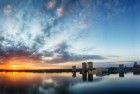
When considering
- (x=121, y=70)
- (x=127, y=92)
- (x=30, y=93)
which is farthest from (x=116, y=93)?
(x=121, y=70)

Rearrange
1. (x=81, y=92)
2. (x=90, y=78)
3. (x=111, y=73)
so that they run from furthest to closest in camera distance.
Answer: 1. (x=111, y=73)
2. (x=90, y=78)
3. (x=81, y=92)

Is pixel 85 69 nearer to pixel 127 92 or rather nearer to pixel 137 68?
pixel 137 68

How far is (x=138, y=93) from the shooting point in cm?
3150

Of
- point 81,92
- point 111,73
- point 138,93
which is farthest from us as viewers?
point 111,73

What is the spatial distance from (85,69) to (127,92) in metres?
20.6

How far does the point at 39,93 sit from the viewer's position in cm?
3262

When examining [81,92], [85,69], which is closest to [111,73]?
[85,69]

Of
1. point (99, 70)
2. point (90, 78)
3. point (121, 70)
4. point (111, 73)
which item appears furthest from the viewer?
point (111, 73)

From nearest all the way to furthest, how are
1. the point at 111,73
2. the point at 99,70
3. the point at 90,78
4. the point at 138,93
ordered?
the point at 138,93 → the point at 90,78 → the point at 99,70 → the point at 111,73

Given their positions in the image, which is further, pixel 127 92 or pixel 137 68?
pixel 137 68

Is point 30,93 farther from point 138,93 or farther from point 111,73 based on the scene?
point 111,73

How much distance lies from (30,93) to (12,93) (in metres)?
2.80

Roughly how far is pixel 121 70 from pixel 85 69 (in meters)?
7.92

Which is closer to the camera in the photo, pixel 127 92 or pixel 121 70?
pixel 127 92
